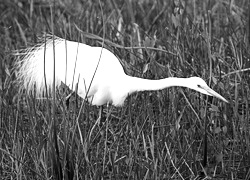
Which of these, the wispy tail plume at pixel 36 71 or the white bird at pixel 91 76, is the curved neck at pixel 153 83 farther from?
the wispy tail plume at pixel 36 71

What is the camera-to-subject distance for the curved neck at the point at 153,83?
205 cm

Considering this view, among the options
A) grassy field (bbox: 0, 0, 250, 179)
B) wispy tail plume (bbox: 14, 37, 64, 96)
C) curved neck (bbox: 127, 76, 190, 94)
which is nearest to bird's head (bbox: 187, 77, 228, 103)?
curved neck (bbox: 127, 76, 190, 94)

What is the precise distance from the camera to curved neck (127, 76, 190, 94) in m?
2.05

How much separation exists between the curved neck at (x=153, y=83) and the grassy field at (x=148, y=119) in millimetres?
116

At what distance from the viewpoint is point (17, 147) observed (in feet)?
6.97

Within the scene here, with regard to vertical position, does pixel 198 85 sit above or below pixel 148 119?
above

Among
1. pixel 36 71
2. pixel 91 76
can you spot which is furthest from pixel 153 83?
pixel 36 71

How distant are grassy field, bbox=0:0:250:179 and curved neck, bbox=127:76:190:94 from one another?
12 cm

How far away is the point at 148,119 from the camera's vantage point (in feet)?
8.00

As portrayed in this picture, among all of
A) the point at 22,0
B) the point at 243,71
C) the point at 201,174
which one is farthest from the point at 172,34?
the point at 22,0

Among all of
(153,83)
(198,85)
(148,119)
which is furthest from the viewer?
(148,119)

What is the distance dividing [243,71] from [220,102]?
223mm

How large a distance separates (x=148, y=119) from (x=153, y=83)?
299 mm

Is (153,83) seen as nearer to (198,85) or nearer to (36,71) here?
(198,85)
